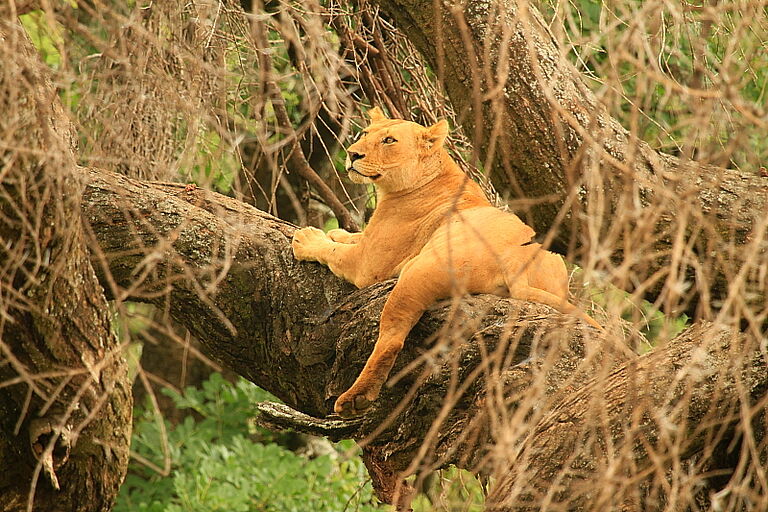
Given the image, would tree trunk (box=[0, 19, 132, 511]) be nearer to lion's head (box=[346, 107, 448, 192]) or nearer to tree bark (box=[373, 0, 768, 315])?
tree bark (box=[373, 0, 768, 315])

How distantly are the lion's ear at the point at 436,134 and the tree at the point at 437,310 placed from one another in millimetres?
551

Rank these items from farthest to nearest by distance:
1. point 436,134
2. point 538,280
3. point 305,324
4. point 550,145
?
1. point 436,134
2. point 305,324
3. point 538,280
4. point 550,145

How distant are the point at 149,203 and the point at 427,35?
1267mm

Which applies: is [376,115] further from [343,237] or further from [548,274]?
[548,274]

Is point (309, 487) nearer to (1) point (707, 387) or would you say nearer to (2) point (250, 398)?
(2) point (250, 398)

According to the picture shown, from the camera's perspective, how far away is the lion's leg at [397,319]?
10.2ft

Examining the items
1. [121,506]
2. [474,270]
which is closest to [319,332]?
[474,270]

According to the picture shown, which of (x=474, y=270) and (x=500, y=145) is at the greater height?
(x=500, y=145)

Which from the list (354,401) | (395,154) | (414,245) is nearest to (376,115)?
(395,154)

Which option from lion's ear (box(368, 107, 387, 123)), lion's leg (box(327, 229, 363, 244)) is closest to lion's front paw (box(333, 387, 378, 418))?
lion's leg (box(327, 229, 363, 244))

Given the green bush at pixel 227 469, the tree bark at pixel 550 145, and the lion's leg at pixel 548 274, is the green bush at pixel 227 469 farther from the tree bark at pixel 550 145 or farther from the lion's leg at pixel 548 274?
the tree bark at pixel 550 145

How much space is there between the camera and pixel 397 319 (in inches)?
124

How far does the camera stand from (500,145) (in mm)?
2807

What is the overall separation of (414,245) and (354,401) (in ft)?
2.81
